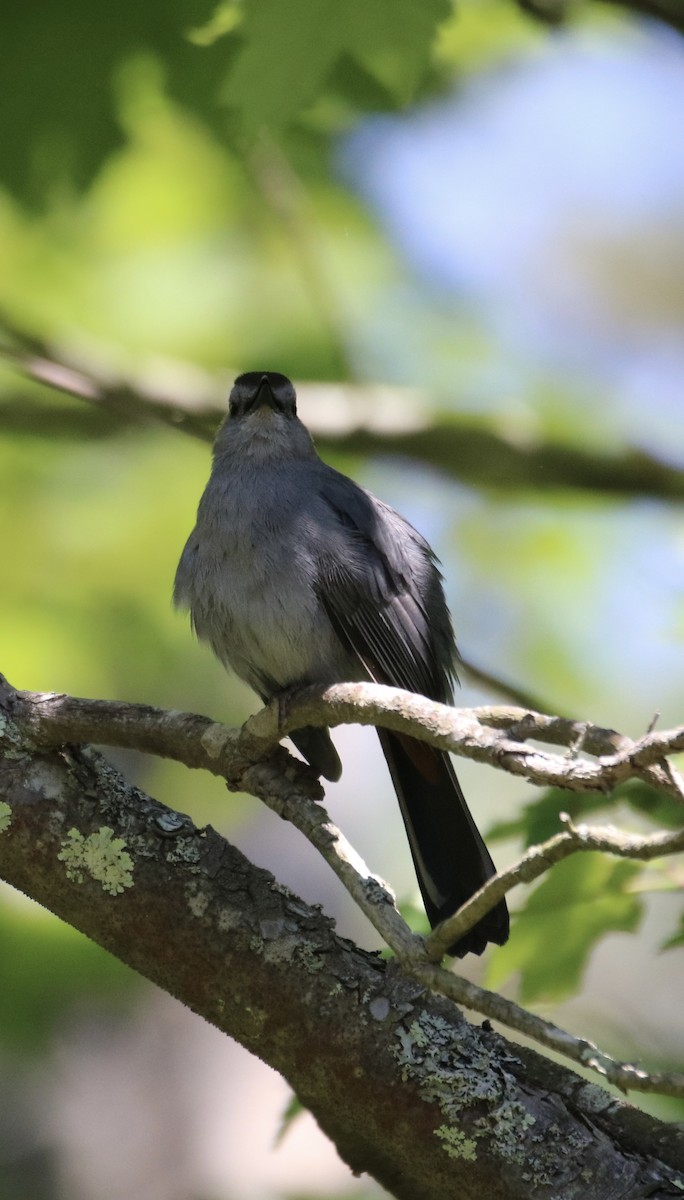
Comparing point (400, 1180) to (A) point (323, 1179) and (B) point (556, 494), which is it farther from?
(B) point (556, 494)

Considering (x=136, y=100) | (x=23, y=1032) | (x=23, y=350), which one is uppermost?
(x=136, y=100)

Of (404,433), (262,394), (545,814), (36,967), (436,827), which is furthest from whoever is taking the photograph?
(36,967)

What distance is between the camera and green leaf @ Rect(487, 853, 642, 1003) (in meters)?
3.36

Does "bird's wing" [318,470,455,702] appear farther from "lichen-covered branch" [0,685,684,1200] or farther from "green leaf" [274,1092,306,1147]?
"green leaf" [274,1092,306,1147]

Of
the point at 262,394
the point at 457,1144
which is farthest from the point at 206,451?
the point at 457,1144

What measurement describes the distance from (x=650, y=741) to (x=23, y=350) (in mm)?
3735

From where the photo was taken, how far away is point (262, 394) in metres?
4.95

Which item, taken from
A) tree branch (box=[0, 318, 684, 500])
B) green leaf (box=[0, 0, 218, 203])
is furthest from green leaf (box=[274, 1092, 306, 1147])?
green leaf (box=[0, 0, 218, 203])

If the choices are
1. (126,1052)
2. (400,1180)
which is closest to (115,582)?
(126,1052)

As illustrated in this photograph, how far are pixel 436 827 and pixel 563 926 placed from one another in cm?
61

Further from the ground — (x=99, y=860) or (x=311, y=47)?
(x=311, y=47)

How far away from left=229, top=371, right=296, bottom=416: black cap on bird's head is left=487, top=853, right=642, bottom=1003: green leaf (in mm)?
2354

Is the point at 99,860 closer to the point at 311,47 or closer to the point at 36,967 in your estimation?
the point at 311,47

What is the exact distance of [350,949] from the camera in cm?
280
